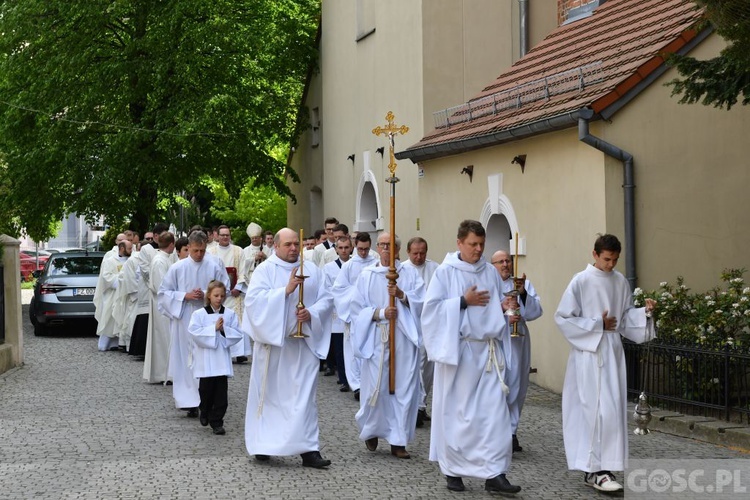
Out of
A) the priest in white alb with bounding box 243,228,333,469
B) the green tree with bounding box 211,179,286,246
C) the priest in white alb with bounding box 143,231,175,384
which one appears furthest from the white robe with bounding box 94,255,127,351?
the green tree with bounding box 211,179,286,246

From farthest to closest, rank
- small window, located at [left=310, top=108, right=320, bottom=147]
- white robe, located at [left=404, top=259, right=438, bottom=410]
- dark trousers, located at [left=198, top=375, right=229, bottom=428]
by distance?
small window, located at [left=310, top=108, right=320, bottom=147] < white robe, located at [left=404, top=259, right=438, bottom=410] < dark trousers, located at [left=198, top=375, right=229, bottom=428]

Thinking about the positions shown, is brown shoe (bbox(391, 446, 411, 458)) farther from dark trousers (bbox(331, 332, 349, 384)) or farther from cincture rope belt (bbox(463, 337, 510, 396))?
dark trousers (bbox(331, 332, 349, 384))

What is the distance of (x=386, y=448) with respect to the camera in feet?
35.3

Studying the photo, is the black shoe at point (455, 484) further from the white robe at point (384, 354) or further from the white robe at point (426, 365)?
the white robe at point (426, 365)

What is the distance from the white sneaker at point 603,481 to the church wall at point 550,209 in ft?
17.9

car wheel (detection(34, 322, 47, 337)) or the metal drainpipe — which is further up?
the metal drainpipe

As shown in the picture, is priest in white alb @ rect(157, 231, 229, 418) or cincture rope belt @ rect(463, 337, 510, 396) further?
priest in white alb @ rect(157, 231, 229, 418)

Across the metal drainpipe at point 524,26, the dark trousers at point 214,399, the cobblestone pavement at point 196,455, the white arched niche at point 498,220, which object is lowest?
the cobblestone pavement at point 196,455

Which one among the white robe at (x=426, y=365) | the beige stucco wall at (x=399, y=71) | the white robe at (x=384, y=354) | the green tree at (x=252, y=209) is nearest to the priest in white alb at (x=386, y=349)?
the white robe at (x=384, y=354)

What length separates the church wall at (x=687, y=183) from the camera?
1421 centimetres

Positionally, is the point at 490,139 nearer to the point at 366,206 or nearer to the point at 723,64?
the point at 723,64

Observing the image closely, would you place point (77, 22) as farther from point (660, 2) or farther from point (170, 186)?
point (660, 2)

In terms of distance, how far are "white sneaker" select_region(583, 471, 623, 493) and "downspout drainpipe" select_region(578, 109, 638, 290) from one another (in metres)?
5.35

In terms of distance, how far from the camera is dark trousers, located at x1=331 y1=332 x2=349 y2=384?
15.1 meters
